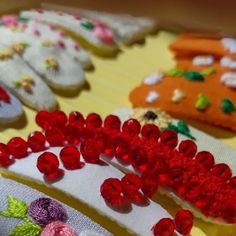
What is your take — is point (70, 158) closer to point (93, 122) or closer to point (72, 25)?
point (93, 122)

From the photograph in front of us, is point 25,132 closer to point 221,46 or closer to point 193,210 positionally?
point 193,210

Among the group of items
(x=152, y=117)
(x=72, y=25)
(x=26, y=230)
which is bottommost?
(x=26, y=230)

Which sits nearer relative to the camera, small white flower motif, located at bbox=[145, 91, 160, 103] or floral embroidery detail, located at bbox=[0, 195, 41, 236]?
floral embroidery detail, located at bbox=[0, 195, 41, 236]

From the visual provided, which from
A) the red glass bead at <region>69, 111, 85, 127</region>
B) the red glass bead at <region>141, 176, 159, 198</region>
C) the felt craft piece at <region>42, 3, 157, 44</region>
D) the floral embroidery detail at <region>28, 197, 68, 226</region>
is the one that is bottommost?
the floral embroidery detail at <region>28, 197, 68, 226</region>

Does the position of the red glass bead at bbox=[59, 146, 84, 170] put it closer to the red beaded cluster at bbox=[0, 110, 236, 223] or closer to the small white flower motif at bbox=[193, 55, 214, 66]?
the red beaded cluster at bbox=[0, 110, 236, 223]

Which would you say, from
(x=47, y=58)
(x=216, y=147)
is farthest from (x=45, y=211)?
(x=47, y=58)

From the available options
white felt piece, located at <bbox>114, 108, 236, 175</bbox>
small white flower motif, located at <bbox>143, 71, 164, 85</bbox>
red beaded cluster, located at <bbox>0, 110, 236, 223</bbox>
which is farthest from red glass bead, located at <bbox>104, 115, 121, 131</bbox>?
small white flower motif, located at <bbox>143, 71, 164, 85</bbox>

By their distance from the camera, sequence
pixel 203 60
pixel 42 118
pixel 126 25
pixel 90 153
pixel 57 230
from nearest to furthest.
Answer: pixel 57 230 → pixel 90 153 → pixel 42 118 → pixel 203 60 → pixel 126 25
